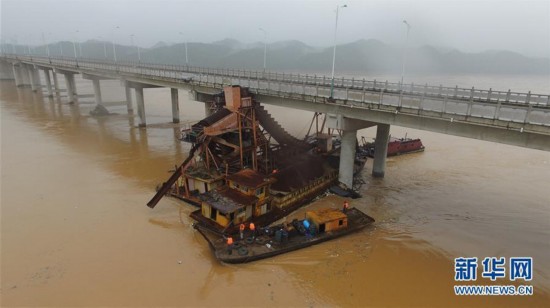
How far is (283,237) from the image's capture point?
19297mm

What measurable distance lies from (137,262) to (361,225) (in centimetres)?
1297

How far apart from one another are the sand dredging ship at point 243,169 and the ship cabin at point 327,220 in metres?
2.92

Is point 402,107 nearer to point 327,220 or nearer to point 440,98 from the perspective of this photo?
point 440,98

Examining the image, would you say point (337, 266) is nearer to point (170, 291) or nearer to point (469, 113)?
point (170, 291)

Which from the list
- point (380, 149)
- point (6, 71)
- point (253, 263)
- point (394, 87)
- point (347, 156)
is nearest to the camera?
point (253, 263)

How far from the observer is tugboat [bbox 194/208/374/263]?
18.3m

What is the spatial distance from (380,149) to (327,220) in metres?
13.1

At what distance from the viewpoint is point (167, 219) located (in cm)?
2295

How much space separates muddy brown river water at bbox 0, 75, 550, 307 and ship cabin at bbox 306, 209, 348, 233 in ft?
2.94

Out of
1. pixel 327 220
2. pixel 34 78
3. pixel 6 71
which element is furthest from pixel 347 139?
pixel 6 71

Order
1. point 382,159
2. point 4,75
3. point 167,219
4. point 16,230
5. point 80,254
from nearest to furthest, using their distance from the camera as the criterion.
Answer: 1. point 80,254
2. point 16,230
3. point 167,219
4. point 382,159
5. point 4,75

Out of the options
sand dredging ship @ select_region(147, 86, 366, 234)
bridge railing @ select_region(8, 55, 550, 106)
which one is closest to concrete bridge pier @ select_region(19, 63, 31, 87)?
bridge railing @ select_region(8, 55, 550, 106)

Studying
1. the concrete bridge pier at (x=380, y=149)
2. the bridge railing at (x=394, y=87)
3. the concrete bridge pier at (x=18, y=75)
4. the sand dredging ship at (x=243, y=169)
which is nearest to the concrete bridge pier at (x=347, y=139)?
the sand dredging ship at (x=243, y=169)

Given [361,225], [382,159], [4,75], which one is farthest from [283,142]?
[4,75]
